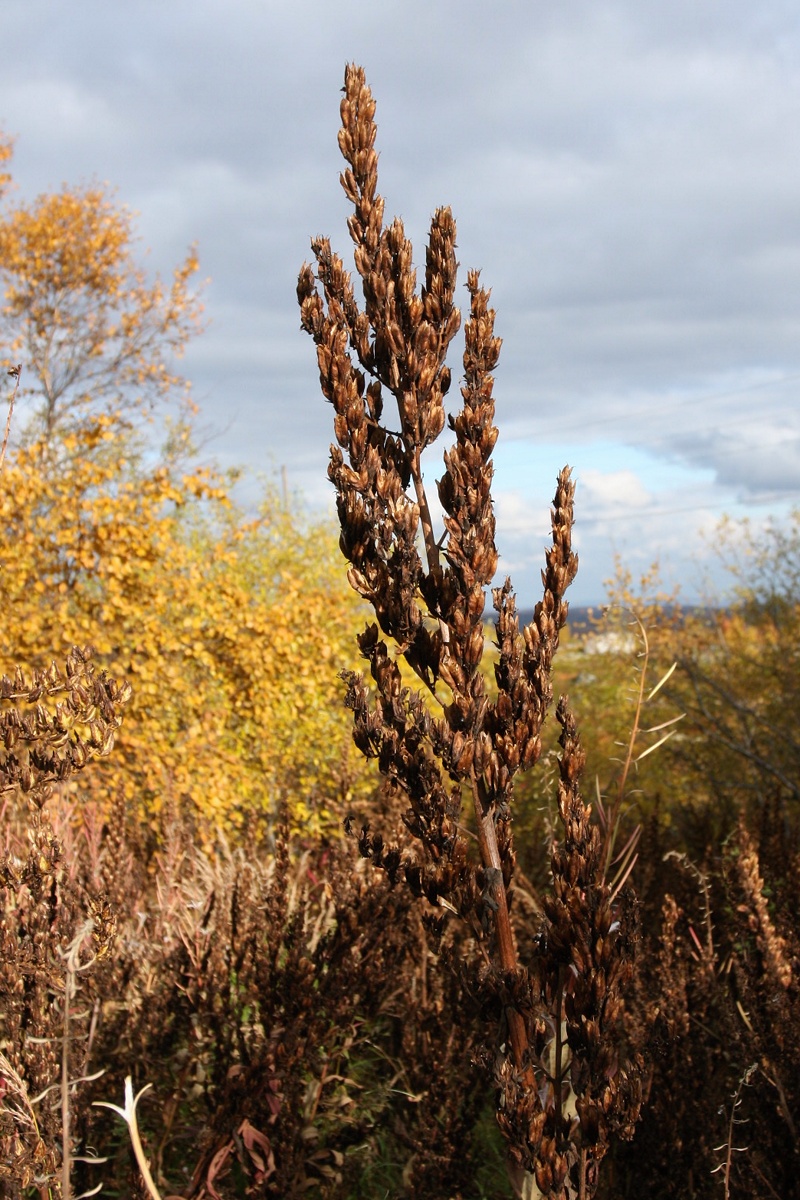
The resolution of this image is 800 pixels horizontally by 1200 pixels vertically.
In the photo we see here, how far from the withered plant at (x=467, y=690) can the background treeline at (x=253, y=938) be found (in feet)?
0.49

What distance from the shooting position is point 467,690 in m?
2.30

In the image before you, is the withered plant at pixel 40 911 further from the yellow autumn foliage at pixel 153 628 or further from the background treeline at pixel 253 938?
the yellow autumn foliage at pixel 153 628

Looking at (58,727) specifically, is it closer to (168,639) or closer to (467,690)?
(467,690)

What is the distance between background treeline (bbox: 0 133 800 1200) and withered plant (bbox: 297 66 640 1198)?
0.15m

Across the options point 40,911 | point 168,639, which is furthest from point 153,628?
point 40,911

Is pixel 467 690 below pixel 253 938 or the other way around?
the other way around

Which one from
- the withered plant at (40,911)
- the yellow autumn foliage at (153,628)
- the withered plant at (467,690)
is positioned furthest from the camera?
the yellow autumn foliage at (153,628)

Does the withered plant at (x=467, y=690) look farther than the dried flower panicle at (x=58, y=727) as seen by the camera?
No

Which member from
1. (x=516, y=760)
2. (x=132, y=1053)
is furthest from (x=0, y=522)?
(x=516, y=760)

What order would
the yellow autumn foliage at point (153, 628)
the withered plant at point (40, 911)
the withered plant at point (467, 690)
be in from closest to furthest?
the withered plant at point (467, 690), the withered plant at point (40, 911), the yellow autumn foliage at point (153, 628)

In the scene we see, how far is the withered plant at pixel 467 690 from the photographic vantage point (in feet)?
6.99

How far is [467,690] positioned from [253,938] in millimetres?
2130

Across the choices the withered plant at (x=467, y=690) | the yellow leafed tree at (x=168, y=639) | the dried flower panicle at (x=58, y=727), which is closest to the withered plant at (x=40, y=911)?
the dried flower panicle at (x=58, y=727)

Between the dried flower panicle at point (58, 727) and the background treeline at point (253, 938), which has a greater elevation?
the dried flower panicle at point (58, 727)
